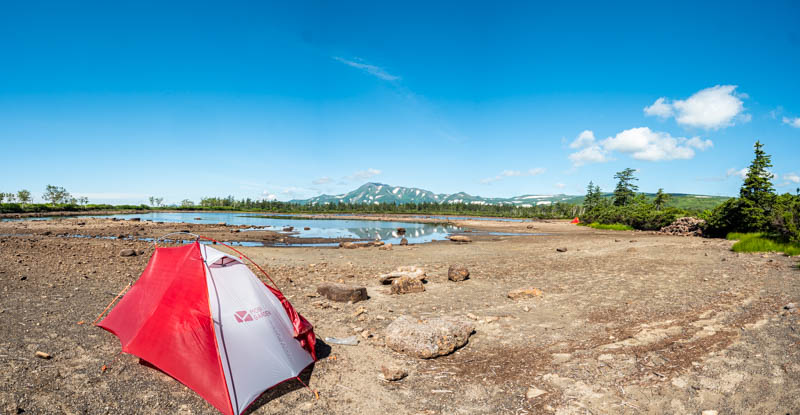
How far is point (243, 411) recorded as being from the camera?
213 inches

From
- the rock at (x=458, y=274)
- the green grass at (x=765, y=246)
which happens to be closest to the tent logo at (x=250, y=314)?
the rock at (x=458, y=274)

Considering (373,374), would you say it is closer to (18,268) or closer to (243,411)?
(243,411)

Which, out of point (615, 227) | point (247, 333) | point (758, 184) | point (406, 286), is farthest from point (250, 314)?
point (615, 227)

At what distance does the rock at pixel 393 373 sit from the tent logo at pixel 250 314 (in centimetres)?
260

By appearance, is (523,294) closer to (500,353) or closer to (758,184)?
(500,353)

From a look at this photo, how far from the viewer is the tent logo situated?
21.0 ft

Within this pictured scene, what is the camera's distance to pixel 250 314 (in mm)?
6562

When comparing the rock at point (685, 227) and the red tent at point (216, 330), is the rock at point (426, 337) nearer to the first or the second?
the red tent at point (216, 330)

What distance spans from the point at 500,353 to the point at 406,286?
598 centimetres

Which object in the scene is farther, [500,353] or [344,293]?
[344,293]

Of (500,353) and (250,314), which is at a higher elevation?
(250,314)

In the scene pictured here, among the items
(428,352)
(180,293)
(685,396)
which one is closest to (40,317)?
(180,293)

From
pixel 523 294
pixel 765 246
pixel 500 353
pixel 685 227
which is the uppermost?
pixel 685 227

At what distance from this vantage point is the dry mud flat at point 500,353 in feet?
18.0
